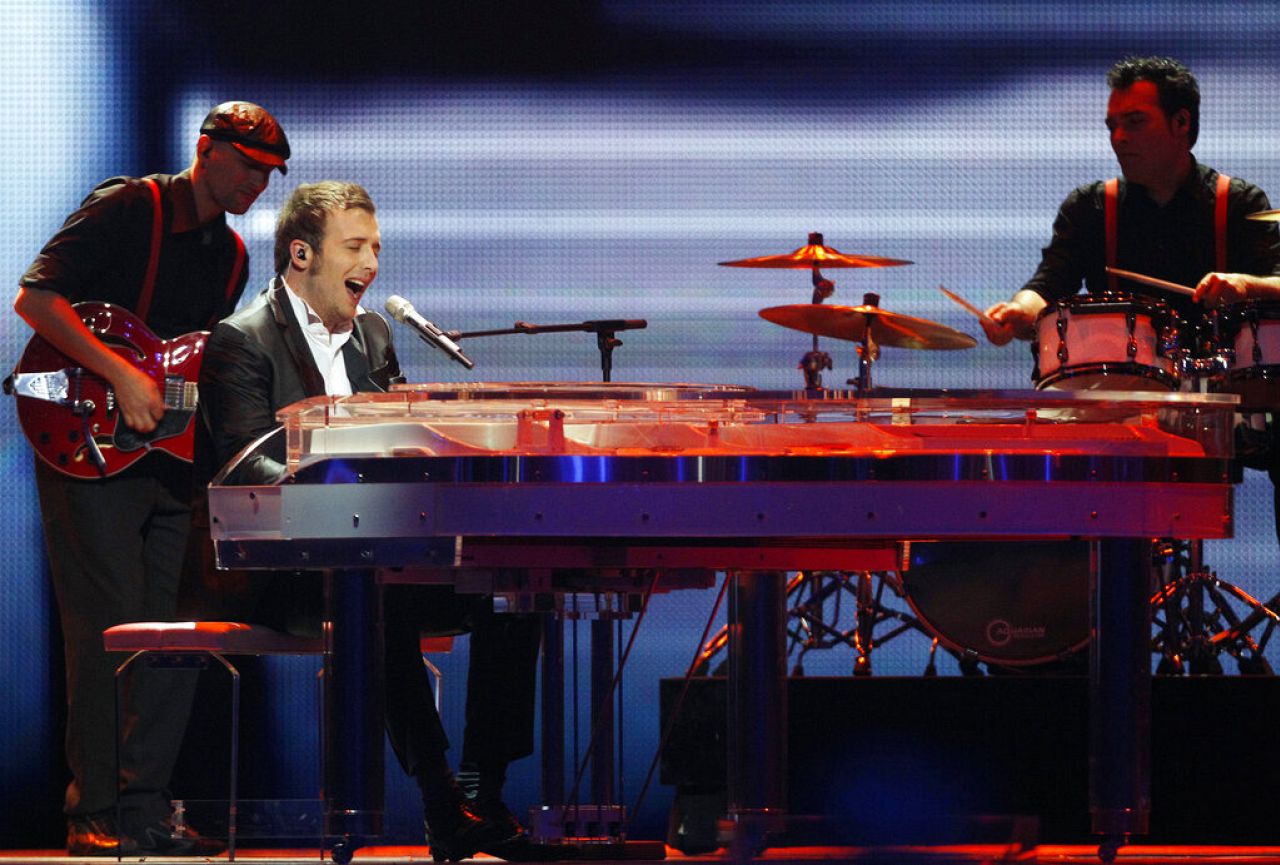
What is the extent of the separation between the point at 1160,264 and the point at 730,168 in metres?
1.45

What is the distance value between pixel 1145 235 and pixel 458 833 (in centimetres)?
259

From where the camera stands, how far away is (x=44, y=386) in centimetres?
407

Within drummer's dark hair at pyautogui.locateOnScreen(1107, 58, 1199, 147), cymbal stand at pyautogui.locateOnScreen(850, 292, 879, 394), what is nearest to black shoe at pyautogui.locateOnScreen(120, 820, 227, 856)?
cymbal stand at pyautogui.locateOnScreen(850, 292, 879, 394)

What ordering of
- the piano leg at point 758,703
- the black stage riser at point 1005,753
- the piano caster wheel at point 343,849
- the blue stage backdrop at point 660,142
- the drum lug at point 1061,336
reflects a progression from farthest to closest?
the blue stage backdrop at point 660,142
the drum lug at point 1061,336
the black stage riser at point 1005,753
the piano leg at point 758,703
the piano caster wheel at point 343,849

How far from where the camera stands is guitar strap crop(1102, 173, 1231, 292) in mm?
4465

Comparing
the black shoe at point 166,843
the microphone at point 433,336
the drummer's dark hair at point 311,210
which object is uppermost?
the drummer's dark hair at point 311,210

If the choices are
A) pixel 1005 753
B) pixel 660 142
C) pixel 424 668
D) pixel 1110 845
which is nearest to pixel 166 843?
pixel 424 668

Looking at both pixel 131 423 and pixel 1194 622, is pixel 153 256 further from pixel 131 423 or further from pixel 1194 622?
pixel 1194 622

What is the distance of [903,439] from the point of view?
2191 millimetres

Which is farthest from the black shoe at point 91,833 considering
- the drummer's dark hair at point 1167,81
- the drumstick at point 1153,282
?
the drummer's dark hair at point 1167,81

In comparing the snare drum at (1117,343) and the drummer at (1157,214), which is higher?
the drummer at (1157,214)

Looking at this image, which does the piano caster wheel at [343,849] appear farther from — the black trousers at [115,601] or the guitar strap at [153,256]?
the guitar strap at [153,256]

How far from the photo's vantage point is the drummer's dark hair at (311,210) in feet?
11.0

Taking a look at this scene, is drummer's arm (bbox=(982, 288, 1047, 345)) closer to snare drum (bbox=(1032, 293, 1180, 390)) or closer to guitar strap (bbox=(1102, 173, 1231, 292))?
snare drum (bbox=(1032, 293, 1180, 390))
